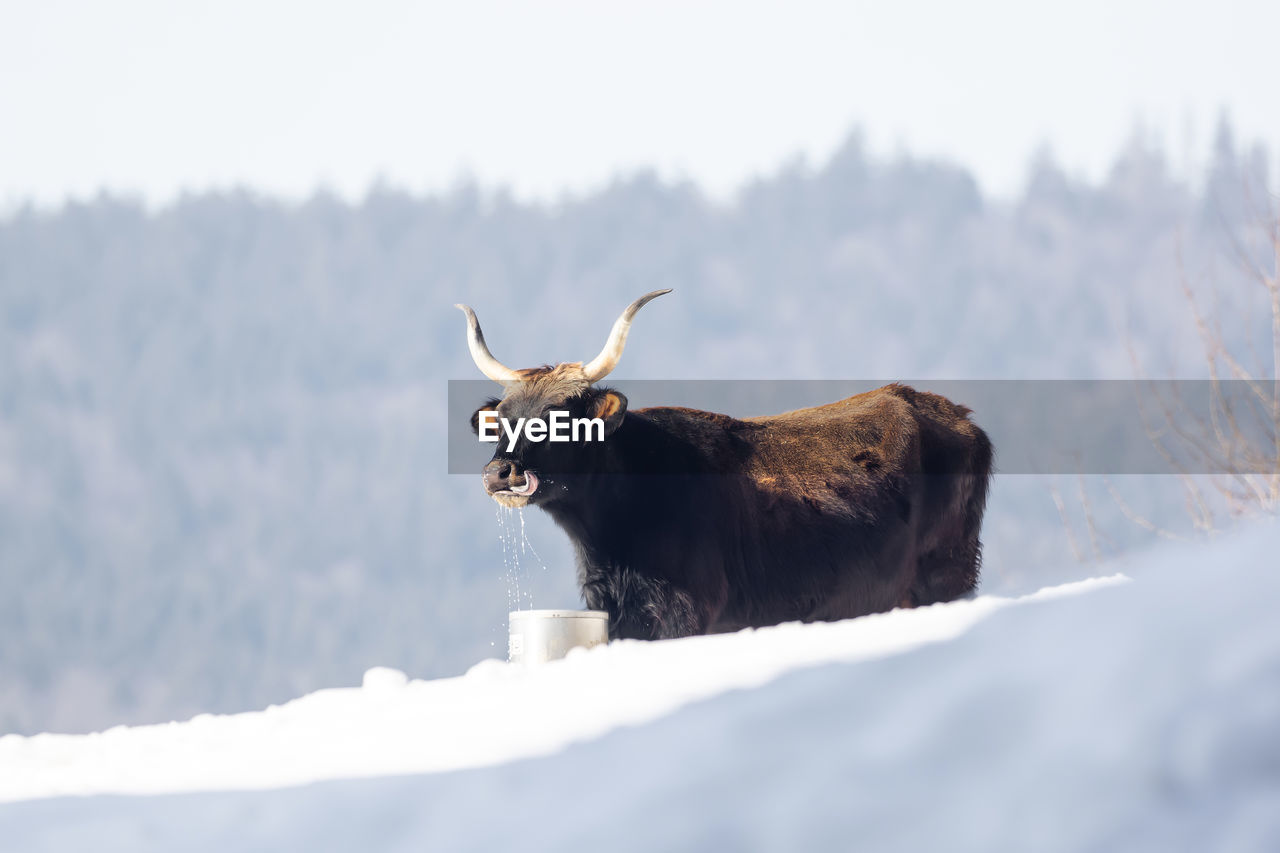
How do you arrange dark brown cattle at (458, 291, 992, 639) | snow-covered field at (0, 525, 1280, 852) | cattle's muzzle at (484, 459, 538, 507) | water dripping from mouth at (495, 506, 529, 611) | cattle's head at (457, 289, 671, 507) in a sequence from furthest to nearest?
dark brown cattle at (458, 291, 992, 639) → cattle's head at (457, 289, 671, 507) → cattle's muzzle at (484, 459, 538, 507) → water dripping from mouth at (495, 506, 529, 611) → snow-covered field at (0, 525, 1280, 852)

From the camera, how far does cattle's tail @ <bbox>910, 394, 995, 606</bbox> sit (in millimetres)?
7273

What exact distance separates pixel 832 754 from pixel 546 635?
6.15 ft

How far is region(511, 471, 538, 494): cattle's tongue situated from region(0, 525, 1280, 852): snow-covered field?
2.92 metres

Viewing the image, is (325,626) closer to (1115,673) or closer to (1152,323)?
(1152,323)

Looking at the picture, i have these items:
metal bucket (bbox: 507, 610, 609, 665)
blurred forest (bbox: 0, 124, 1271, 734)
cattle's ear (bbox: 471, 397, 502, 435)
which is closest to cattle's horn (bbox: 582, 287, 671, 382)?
cattle's ear (bbox: 471, 397, 502, 435)

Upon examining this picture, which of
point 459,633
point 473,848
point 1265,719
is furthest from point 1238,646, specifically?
point 459,633

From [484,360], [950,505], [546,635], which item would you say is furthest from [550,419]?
[546,635]

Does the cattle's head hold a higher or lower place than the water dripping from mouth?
higher

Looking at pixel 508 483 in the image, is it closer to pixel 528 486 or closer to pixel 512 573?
pixel 528 486

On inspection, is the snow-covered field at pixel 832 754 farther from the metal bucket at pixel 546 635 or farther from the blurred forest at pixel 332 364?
the blurred forest at pixel 332 364

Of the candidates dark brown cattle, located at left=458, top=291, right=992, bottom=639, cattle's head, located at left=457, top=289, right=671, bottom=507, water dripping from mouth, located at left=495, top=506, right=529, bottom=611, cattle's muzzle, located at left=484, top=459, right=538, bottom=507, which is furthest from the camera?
dark brown cattle, located at left=458, top=291, right=992, bottom=639

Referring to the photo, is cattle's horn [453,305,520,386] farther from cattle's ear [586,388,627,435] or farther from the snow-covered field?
the snow-covered field

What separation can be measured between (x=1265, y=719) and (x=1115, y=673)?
21cm

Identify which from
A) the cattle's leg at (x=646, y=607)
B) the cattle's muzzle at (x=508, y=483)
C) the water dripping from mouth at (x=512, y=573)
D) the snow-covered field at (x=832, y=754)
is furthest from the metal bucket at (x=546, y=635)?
the cattle's leg at (x=646, y=607)
